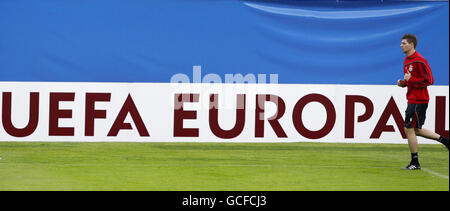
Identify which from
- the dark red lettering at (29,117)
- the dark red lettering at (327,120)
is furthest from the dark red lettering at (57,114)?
the dark red lettering at (327,120)

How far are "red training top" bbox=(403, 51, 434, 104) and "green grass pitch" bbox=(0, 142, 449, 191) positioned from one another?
0.84 m

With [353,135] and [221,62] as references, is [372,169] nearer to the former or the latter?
[353,135]

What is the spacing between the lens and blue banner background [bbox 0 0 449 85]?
10922 mm

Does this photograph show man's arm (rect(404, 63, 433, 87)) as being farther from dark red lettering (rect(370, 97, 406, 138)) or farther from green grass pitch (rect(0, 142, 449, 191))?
dark red lettering (rect(370, 97, 406, 138))

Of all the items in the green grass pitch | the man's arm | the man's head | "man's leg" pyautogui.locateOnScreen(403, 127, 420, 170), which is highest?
the man's head

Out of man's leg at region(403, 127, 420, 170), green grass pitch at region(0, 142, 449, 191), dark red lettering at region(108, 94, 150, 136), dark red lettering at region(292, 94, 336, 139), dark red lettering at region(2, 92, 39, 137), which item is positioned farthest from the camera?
dark red lettering at region(292, 94, 336, 139)

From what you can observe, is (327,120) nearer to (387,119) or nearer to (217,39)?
(387,119)

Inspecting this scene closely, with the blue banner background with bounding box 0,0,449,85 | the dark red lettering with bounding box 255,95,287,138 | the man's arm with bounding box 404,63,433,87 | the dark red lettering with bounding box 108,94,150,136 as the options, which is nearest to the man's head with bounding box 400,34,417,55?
the man's arm with bounding box 404,63,433,87

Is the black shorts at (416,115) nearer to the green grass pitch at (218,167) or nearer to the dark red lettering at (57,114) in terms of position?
the green grass pitch at (218,167)

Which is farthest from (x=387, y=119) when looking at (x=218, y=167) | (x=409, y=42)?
(x=218, y=167)

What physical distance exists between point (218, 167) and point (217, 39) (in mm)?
2557

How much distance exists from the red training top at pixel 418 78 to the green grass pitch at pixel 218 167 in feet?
2.75

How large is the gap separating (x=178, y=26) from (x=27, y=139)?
→ 2615mm

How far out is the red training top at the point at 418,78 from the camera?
875 centimetres
